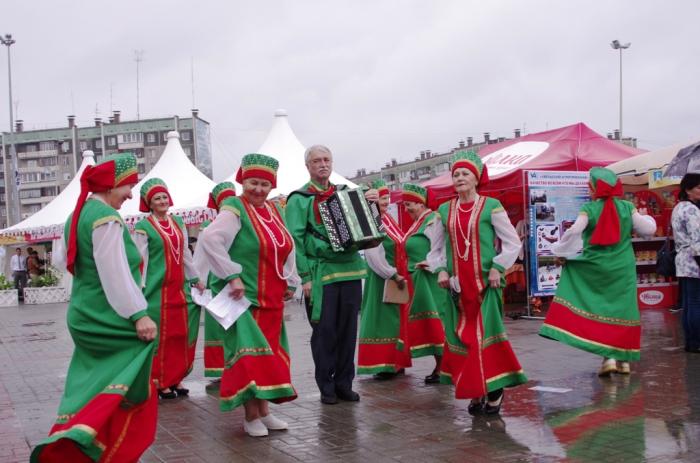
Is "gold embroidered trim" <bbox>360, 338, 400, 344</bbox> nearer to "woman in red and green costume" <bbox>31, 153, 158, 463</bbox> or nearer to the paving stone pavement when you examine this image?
the paving stone pavement

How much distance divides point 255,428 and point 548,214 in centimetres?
778

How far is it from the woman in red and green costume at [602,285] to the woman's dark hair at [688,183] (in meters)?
1.39

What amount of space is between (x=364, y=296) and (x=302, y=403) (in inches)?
64.0

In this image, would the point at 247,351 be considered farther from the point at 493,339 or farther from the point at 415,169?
the point at 415,169

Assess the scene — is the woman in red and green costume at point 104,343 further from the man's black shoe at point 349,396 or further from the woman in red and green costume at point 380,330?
the woman in red and green costume at point 380,330

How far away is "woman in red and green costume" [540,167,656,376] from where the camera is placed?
7559mm

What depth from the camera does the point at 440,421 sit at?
19.5 feet

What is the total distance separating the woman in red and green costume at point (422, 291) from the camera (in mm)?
8031

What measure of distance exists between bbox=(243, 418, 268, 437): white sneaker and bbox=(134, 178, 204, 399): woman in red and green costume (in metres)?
1.64

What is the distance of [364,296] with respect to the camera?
8.15 m

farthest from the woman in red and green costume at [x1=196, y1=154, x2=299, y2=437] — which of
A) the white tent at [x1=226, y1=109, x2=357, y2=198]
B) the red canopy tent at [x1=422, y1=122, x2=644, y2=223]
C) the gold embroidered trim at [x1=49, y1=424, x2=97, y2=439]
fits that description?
the white tent at [x1=226, y1=109, x2=357, y2=198]

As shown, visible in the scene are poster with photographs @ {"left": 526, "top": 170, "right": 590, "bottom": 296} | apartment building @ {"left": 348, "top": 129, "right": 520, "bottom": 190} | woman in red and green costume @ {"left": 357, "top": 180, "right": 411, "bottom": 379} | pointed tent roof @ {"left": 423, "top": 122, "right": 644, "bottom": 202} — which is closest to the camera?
woman in red and green costume @ {"left": 357, "top": 180, "right": 411, "bottom": 379}

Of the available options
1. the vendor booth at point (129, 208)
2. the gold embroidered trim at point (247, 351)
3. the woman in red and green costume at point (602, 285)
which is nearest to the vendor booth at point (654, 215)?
the woman in red and green costume at point (602, 285)

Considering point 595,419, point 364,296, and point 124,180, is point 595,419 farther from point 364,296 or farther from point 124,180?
point 124,180
